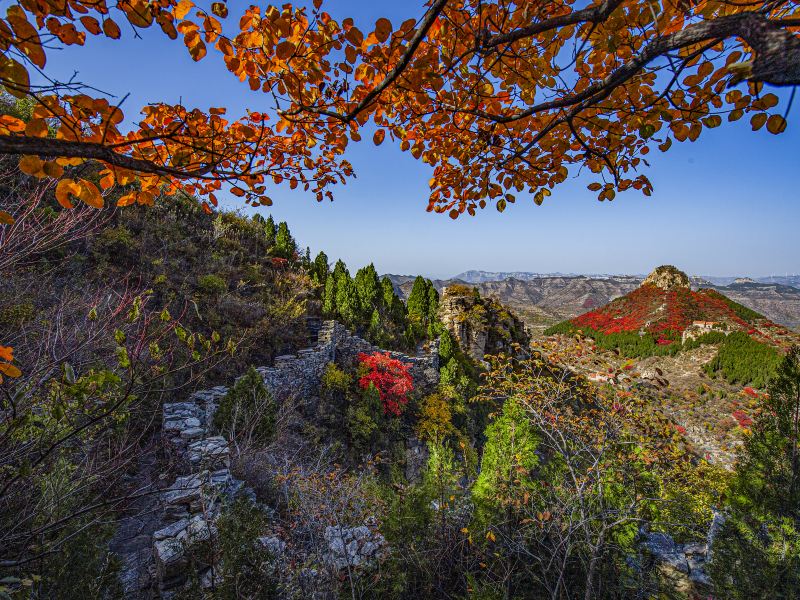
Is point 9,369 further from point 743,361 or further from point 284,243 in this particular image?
point 743,361

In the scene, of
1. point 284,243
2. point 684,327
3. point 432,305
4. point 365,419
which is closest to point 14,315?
point 365,419

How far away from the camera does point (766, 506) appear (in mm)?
3414

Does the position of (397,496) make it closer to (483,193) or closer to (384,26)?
(483,193)

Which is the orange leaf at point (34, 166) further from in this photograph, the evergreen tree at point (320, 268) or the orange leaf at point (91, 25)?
the evergreen tree at point (320, 268)

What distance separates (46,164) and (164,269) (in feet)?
34.2

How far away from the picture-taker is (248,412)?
6.07 metres

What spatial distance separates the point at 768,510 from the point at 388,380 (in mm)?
8829

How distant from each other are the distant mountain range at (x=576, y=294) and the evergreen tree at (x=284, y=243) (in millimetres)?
42014

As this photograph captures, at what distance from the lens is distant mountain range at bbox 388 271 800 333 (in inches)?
2433

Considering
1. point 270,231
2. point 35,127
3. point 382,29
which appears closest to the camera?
point 35,127

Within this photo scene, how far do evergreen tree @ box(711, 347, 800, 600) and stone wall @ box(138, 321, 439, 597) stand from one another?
4869 millimetres

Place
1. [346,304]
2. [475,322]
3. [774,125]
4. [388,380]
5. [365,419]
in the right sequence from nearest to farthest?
[774,125]
[365,419]
[388,380]
[346,304]
[475,322]

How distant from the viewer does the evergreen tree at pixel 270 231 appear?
48.2 ft

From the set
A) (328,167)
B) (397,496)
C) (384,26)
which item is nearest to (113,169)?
(384,26)
